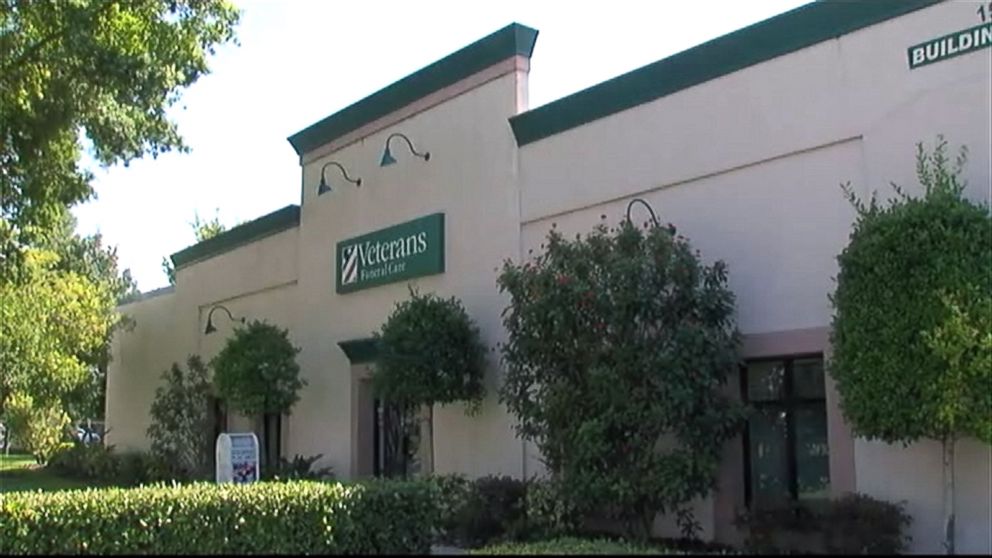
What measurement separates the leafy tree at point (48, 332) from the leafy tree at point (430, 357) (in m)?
11.7

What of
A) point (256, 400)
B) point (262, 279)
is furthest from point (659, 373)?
point (262, 279)

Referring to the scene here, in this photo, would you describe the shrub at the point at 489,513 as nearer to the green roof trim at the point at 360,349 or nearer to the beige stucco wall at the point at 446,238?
the beige stucco wall at the point at 446,238

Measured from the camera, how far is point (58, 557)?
9719 millimetres

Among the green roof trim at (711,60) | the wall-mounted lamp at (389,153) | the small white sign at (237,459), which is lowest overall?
the small white sign at (237,459)

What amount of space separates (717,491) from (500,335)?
4.48m

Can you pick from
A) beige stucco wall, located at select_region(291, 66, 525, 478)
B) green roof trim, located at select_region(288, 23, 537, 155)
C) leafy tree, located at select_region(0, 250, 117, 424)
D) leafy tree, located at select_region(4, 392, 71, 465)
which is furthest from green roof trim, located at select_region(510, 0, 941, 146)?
leafy tree, located at select_region(4, 392, 71, 465)

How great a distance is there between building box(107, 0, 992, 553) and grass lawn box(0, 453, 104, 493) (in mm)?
6580

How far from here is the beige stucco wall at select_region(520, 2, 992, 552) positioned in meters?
10.2

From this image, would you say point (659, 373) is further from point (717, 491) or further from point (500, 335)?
point (500, 335)

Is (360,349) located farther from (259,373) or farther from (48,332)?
(48,332)

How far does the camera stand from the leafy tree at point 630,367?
1106 cm

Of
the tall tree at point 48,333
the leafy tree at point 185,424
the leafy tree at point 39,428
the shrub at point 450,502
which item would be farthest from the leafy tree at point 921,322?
the leafy tree at point 39,428

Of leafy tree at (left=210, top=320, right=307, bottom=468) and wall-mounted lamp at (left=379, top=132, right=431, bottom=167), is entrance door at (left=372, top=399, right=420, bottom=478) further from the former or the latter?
wall-mounted lamp at (left=379, top=132, right=431, bottom=167)

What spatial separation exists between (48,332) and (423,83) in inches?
534
